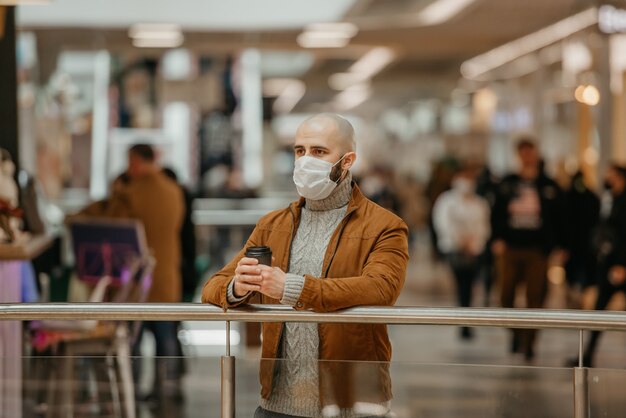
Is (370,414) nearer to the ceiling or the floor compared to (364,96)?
nearer to the floor

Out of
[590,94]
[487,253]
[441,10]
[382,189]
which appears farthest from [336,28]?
[382,189]

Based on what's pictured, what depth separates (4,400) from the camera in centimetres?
427

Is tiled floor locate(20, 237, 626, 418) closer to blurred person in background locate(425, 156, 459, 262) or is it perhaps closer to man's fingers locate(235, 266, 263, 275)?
man's fingers locate(235, 266, 263, 275)

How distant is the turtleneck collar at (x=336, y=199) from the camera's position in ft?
11.9

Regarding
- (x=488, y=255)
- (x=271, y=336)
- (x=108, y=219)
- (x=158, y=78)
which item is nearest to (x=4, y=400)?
(x=271, y=336)

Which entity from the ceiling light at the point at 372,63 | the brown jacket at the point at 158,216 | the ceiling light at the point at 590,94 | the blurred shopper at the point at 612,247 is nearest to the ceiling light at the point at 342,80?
the ceiling light at the point at 372,63

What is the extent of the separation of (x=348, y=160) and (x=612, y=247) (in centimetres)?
618

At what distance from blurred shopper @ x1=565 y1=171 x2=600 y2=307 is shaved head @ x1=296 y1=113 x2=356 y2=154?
7.87 metres

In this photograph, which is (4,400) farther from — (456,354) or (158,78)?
(158,78)

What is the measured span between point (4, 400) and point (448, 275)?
577 inches

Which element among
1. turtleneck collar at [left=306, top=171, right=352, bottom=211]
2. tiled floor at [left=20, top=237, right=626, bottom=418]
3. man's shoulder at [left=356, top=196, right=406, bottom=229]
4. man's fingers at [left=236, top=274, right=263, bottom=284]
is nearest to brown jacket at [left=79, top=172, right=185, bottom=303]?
tiled floor at [left=20, top=237, right=626, bottom=418]

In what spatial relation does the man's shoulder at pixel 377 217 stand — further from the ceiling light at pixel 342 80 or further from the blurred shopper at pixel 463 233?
the ceiling light at pixel 342 80

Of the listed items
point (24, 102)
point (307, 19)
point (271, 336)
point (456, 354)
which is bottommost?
point (456, 354)

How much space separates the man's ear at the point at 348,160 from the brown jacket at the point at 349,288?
9 centimetres
